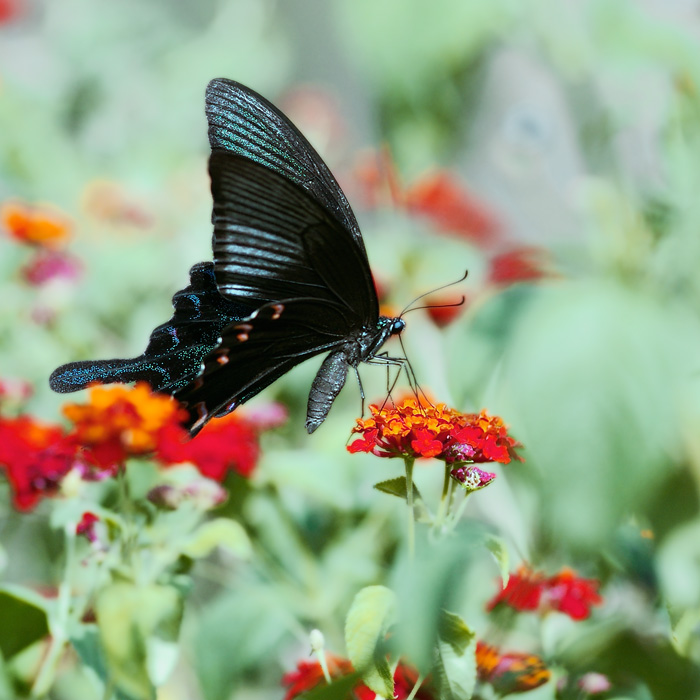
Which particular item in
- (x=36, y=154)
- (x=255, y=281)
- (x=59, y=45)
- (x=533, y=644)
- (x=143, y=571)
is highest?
(x=59, y=45)

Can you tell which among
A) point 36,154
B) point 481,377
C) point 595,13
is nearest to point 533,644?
point 481,377

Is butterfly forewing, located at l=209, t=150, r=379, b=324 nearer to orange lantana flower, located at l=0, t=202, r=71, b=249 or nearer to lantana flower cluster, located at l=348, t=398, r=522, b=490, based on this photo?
A: lantana flower cluster, located at l=348, t=398, r=522, b=490

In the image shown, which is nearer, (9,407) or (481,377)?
(481,377)

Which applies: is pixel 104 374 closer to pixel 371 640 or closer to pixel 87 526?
pixel 87 526

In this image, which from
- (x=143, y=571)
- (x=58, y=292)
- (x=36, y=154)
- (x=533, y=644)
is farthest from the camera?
(x=36, y=154)

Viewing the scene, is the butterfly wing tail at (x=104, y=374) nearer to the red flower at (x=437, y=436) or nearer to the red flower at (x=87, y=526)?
the red flower at (x=87, y=526)

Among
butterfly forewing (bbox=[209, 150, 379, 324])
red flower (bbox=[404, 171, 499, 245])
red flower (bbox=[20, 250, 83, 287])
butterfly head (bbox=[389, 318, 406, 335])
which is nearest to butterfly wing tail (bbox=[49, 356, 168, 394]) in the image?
butterfly forewing (bbox=[209, 150, 379, 324])

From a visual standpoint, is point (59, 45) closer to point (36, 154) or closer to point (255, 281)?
point (36, 154)

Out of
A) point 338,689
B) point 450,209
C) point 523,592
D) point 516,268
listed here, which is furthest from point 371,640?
point 450,209
